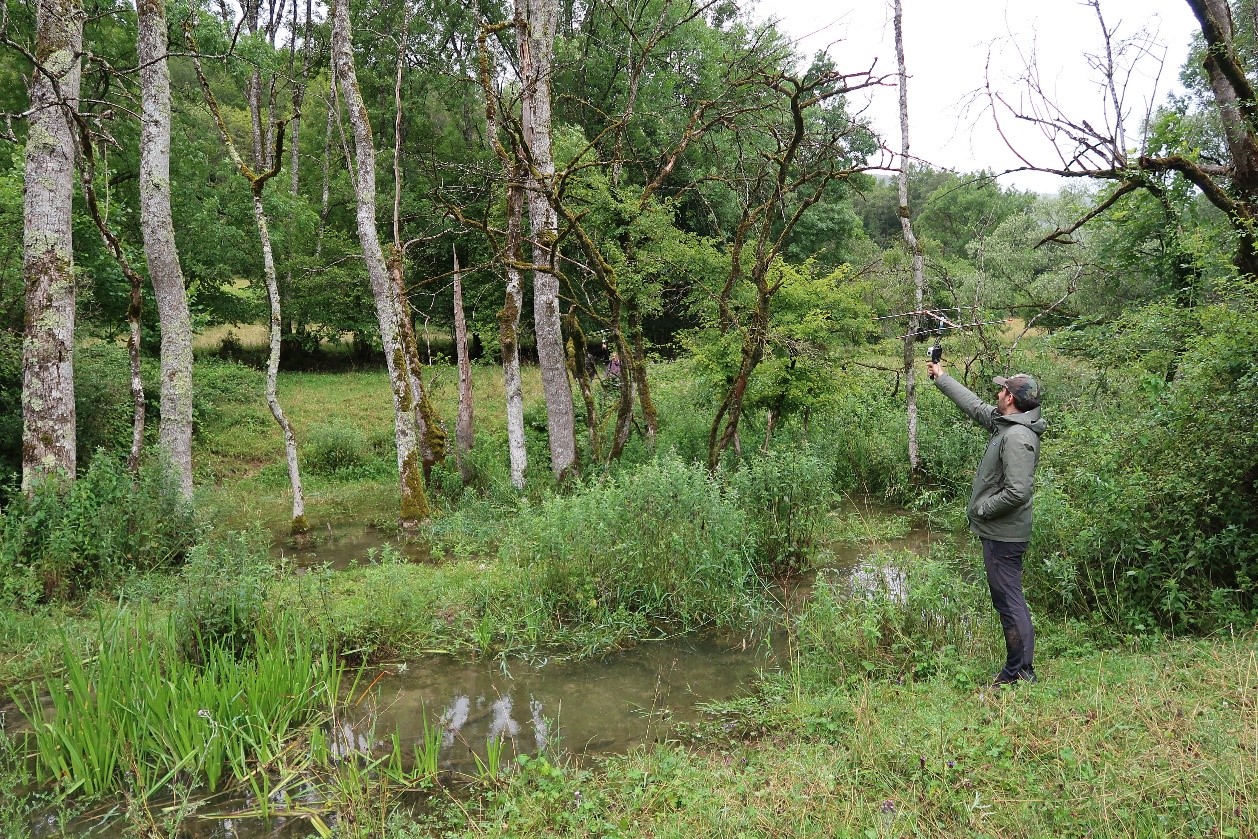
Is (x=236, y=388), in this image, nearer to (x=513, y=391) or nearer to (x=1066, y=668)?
(x=513, y=391)

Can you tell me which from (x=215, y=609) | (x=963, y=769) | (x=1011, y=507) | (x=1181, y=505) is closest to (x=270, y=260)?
(x=215, y=609)

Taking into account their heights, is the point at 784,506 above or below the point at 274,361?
below

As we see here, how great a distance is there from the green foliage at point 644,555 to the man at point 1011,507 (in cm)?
249

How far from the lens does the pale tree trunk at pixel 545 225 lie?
32.2 feet

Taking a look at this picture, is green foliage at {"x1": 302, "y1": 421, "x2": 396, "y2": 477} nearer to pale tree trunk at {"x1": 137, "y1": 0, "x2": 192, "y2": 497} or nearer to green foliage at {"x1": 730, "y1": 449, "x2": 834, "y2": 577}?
pale tree trunk at {"x1": 137, "y1": 0, "x2": 192, "y2": 497}

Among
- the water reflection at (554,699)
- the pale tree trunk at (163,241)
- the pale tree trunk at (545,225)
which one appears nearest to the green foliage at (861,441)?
the pale tree trunk at (545,225)

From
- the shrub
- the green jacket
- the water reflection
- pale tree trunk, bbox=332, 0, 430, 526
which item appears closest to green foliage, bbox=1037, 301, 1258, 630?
the green jacket

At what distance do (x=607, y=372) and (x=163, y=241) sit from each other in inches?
305

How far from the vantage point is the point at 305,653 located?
4652 mm

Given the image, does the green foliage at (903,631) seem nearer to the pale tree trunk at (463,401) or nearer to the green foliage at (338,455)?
the pale tree trunk at (463,401)

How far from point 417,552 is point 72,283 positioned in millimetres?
4961

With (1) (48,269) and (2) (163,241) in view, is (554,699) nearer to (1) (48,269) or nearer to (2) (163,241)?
(1) (48,269)

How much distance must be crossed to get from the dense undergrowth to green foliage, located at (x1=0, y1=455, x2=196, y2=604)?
28mm

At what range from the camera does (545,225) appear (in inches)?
415
